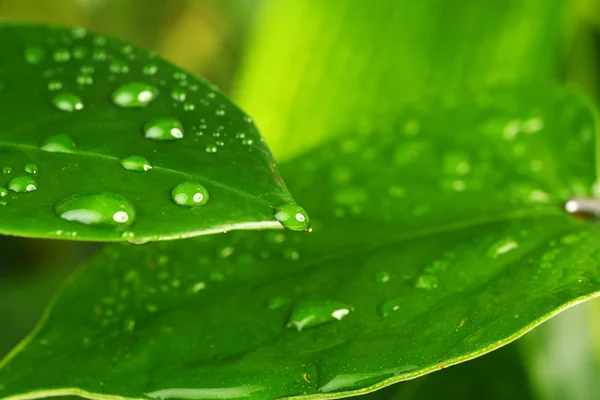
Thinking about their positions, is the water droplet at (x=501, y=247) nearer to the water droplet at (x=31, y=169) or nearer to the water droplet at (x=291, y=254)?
the water droplet at (x=291, y=254)

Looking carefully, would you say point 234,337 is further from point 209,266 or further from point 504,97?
point 504,97

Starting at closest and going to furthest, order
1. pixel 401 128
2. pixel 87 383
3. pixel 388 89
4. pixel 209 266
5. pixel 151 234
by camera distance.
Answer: pixel 151 234
pixel 87 383
pixel 209 266
pixel 401 128
pixel 388 89

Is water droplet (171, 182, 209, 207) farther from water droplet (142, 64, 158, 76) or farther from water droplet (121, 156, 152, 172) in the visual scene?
water droplet (142, 64, 158, 76)

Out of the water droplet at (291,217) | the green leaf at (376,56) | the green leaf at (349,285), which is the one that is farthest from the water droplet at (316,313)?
the green leaf at (376,56)

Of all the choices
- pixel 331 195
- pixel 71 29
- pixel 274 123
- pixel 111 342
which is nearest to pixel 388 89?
pixel 274 123

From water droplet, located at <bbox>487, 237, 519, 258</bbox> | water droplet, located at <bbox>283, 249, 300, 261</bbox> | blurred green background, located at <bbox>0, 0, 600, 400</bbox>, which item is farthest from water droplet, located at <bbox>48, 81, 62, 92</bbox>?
blurred green background, located at <bbox>0, 0, 600, 400</bbox>

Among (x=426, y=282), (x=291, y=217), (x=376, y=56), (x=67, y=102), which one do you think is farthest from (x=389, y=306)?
(x=376, y=56)
